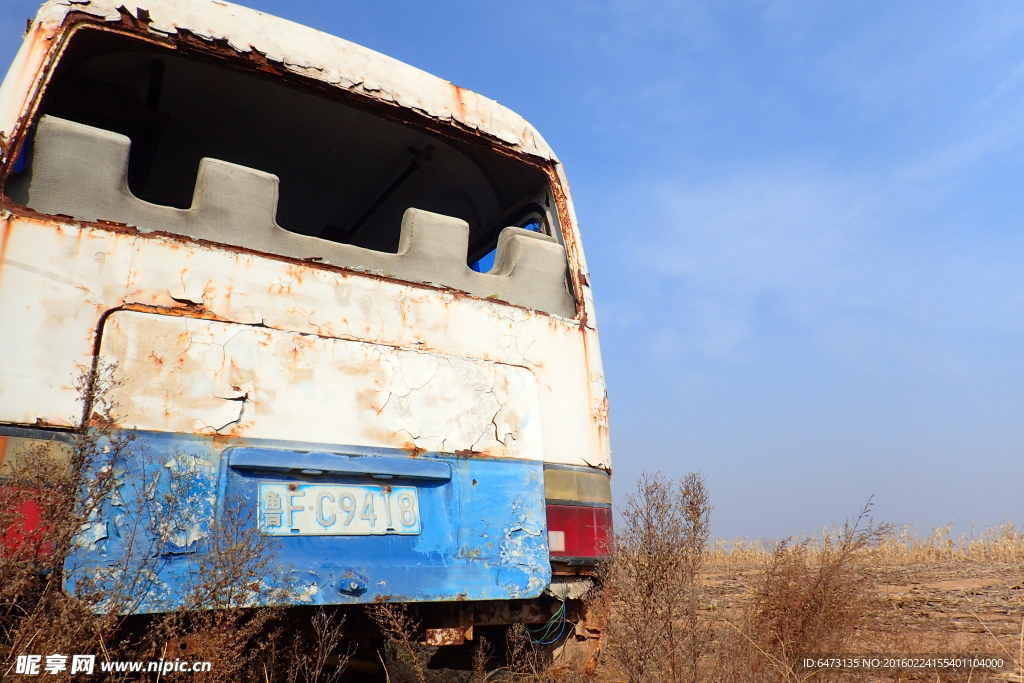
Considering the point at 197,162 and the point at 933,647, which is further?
the point at 197,162

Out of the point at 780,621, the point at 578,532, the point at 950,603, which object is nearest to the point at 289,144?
the point at 578,532

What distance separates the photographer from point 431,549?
211 centimetres

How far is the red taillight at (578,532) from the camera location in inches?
93.4

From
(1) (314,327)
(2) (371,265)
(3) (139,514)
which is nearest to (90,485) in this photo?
(3) (139,514)

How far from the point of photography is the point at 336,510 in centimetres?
198

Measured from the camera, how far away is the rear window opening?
10.0 ft

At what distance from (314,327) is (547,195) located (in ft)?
4.90

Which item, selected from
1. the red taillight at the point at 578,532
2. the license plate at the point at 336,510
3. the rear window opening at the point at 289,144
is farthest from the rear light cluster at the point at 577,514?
the rear window opening at the point at 289,144

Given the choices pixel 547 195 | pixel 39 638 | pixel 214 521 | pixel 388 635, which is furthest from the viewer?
pixel 547 195

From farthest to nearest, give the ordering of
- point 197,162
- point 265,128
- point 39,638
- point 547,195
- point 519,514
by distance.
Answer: point 197,162, point 265,128, point 547,195, point 519,514, point 39,638

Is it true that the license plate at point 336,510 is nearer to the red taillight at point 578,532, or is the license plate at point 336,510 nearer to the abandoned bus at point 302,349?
the abandoned bus at point 302,349

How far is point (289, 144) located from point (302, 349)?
2.01 m

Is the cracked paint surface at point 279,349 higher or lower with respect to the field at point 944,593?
higher

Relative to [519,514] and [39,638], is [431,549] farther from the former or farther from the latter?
[39,638]
